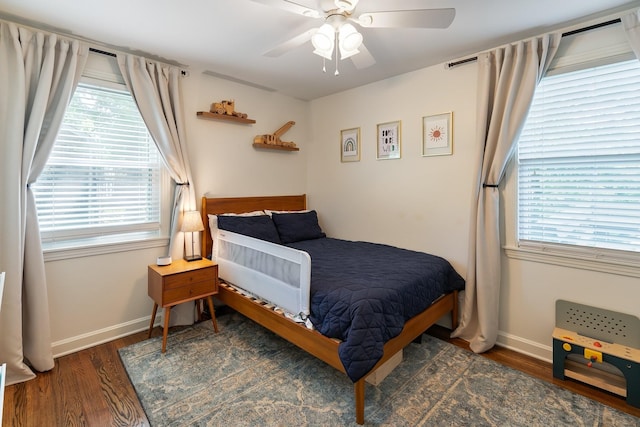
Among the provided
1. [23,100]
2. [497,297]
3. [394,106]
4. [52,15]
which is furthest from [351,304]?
A: [52,15]

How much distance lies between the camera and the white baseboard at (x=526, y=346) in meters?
2.38

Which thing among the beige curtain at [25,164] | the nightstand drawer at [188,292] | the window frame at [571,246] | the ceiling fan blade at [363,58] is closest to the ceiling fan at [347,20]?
the ceiling fan blade at [363,58]

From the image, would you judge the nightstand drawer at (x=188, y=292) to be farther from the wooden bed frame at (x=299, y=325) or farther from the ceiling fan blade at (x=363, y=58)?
the ceiling fan blade at (x=363, y=58)

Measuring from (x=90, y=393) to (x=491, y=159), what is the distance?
3.19 m

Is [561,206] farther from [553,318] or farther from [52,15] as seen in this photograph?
[52,15]

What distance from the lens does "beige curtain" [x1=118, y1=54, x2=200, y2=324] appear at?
260 cm

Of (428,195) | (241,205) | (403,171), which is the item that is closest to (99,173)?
(241,205)

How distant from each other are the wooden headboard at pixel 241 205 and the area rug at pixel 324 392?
3.34ft

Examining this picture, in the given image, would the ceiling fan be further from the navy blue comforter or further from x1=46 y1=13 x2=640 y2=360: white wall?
the navy blue comforter

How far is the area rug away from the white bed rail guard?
1.56 feet

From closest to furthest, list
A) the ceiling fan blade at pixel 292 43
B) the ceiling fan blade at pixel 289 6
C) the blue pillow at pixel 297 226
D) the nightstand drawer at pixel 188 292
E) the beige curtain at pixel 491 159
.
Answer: the ceiling fan blade at pixel 289 6, the ceiling fan blade at pixel 292 43, the beige curtain at pixel 491 159, the nightstand drawer at pixel 188 292, the blue pillow at pixel 297 226

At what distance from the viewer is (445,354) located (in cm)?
244

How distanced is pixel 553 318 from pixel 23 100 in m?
3.93

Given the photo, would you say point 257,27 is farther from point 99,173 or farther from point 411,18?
point 99,173
